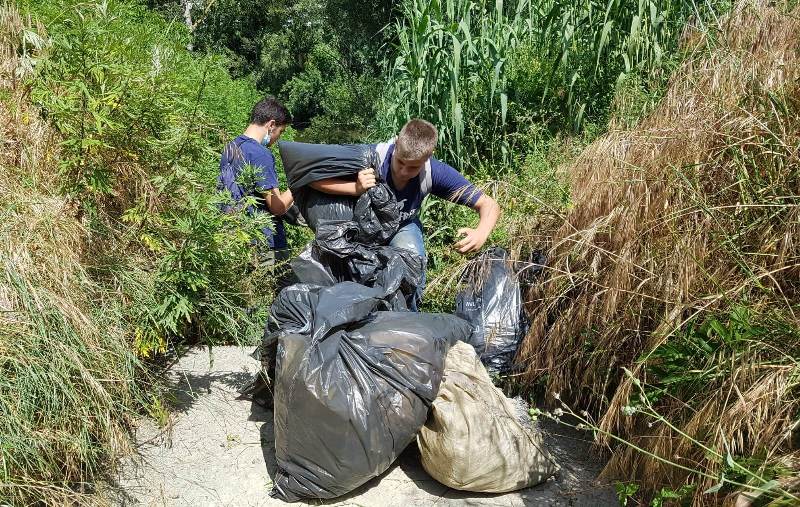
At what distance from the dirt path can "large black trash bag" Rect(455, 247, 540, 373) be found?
434 mm

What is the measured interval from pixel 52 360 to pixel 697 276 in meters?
2.26

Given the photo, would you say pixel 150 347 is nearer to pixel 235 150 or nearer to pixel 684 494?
pixel 235 150

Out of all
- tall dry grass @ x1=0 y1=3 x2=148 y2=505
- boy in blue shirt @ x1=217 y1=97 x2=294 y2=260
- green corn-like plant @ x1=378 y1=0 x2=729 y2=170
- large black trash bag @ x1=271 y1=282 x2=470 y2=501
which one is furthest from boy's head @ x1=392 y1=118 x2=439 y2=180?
tall dry grass @ x1=0 y1=3 x2=148 y2=505

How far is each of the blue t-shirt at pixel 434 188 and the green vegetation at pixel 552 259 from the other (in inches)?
12.0

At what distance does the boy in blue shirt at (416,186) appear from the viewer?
10.1 ft

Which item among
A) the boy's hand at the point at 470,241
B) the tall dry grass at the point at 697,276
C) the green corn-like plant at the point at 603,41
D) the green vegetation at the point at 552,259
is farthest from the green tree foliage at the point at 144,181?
the green corn-like plant at the point at 603,41

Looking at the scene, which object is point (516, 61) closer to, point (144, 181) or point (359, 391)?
point (144, 181)

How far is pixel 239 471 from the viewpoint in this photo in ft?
8.44

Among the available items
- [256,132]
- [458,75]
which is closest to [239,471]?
[256,132]

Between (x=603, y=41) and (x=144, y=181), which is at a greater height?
(x=603, y=41)

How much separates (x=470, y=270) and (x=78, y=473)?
6.27 feet

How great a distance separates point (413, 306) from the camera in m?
3.07

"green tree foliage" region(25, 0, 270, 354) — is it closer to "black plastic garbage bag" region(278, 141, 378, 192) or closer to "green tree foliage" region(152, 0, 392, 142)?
"black plastic garbage bag" region(278, 141, 378, 192)

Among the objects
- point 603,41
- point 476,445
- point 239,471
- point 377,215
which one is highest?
point 603,41
